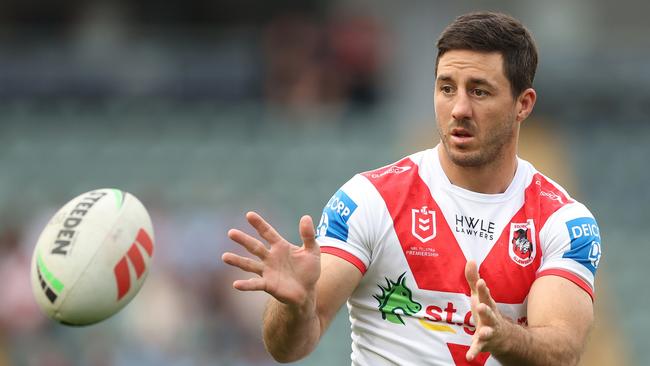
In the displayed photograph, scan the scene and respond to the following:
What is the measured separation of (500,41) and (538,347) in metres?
1.18

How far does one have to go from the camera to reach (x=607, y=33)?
776 inches

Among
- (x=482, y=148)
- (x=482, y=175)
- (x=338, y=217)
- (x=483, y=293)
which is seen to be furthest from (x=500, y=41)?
(x=483, y=293)

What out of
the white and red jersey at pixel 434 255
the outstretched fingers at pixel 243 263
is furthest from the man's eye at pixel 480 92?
the outstretched fingers at pixel 243 263

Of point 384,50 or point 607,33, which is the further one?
point 607,33

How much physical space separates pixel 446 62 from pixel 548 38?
13781 mm

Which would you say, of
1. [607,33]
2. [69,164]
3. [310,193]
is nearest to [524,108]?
[310,193]

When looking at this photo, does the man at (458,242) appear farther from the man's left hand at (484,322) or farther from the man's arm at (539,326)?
the man's left hand at (484,322)

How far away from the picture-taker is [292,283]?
4.60m

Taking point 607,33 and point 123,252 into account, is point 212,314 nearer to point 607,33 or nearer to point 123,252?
point 123,252

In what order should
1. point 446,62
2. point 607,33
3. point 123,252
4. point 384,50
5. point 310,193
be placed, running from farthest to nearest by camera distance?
point 607,33
point 384,50
point 310,193
point 123,252
point 446,62

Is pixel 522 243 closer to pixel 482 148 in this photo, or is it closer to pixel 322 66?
pixel 482 148

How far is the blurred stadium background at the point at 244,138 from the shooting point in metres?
12.4

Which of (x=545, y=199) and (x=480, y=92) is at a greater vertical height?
(x=480, y=92)

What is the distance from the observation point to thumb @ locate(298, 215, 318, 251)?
457 centimetres
